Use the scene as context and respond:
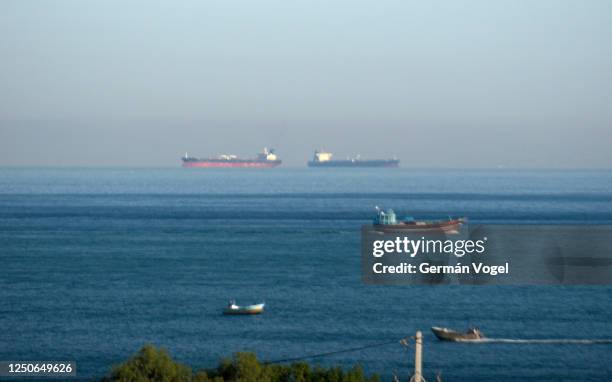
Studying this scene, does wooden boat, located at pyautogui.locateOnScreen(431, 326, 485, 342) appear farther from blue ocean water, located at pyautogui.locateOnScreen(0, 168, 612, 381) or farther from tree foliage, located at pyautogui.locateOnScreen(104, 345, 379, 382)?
tree foliage, located at pyautogui.locateOnScreen(104, 345, 379, 382)

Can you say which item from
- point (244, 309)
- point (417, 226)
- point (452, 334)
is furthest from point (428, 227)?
point (452, 334)

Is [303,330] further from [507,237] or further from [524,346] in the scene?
[507,237]

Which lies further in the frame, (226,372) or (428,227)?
(428,227)

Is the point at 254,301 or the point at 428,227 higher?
the point at 428,227

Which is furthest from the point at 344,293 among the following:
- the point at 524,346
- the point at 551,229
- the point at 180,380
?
the point at 551,229

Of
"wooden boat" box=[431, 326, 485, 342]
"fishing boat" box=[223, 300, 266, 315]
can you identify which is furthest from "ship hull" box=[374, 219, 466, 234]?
"wooden boat" box=[431, 326, 485, 342]

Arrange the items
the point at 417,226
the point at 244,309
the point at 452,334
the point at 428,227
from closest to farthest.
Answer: the point at 452,334 → the point at 244,309 → the point at 417,226 → the point at 428,227

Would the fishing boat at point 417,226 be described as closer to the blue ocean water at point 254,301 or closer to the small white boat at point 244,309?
the blue ocean water at point 254,301

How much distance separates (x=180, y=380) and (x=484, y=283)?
23.2 metres

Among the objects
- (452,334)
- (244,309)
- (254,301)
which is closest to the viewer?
(452,334)

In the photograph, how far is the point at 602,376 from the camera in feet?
69.3

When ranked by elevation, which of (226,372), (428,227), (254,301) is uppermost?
(428,227)

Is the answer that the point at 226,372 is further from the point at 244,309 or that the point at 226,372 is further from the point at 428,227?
the point at 428,227

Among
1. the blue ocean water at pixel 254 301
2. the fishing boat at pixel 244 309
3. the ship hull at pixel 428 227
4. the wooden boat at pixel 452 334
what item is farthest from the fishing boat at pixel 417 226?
the wooden boat at pixel 452 334
